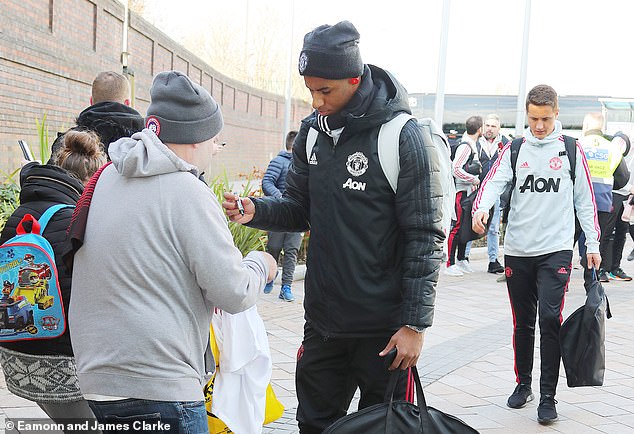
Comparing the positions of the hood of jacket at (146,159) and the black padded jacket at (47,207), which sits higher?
the hood of jacket at (146,159)

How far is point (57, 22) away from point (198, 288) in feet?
42.4

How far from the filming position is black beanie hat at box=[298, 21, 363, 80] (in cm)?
312

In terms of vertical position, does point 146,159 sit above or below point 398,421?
above

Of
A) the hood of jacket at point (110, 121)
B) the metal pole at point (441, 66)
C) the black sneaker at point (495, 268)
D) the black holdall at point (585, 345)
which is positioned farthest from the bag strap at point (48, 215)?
the metal pole at point (441, 66)

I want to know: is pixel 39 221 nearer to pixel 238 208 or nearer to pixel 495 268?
pixel 238 208

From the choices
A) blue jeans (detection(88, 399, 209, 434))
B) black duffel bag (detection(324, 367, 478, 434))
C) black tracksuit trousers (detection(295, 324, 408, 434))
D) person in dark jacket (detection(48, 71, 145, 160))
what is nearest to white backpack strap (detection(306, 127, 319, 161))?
black tracksuit trousers (detection(295, 324, 408, 434))

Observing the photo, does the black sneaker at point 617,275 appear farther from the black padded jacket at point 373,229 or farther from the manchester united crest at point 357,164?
the manchester united crest at point 357,164

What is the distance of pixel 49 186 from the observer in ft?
10.2

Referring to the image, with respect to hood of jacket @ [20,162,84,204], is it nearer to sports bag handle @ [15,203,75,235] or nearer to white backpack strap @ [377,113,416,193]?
sports bag handle @ [15,203,75,235]

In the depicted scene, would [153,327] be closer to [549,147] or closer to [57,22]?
[549,147]

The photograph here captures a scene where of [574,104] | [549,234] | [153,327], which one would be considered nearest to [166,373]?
[153,327]

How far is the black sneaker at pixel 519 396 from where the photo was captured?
5457 millimetres

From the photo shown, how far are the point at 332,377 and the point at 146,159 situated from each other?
4.67ft

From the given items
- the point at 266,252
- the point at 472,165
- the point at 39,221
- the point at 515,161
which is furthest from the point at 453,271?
the point at 39,221
